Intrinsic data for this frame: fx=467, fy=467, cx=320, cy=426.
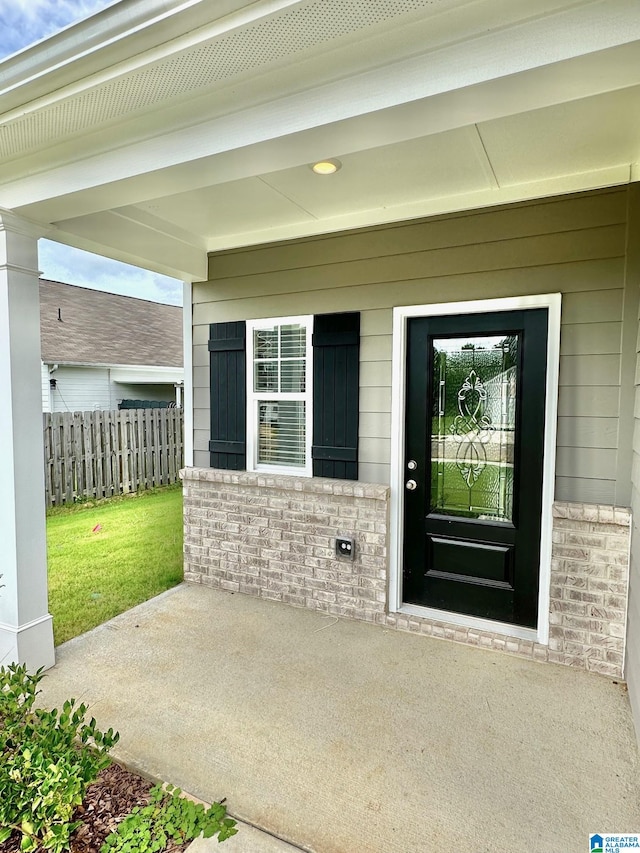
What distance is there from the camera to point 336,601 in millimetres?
3553

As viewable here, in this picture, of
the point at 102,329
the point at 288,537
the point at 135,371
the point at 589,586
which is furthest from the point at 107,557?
the point at 102,329

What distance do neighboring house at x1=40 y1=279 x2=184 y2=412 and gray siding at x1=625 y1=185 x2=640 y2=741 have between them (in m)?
8.36

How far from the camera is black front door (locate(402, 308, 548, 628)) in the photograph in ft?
9.79

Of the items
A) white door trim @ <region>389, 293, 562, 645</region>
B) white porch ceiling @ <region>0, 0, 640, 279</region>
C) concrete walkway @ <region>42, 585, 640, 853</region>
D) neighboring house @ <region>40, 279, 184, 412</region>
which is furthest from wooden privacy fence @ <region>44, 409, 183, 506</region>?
white door trim @ <region>389, 293, 562, 645</region>

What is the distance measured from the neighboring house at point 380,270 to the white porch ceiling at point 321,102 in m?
0.01

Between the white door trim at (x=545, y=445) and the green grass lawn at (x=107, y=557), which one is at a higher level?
the white door trim at (x=545, y=445)

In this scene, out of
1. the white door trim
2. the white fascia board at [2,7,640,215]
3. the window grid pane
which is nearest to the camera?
the white fascia board at [2,7,640,215]

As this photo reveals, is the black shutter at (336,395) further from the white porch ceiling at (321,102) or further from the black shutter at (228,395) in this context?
the white porch ceiling at (321,102)

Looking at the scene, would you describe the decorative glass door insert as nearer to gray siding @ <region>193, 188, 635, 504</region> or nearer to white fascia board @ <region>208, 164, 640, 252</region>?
gray siding @ <region>193, 188, 635, 504</region>

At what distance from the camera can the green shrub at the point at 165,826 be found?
161 centimetres

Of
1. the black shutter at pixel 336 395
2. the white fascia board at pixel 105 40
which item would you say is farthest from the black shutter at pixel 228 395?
the white fascia board at pixel 105 40

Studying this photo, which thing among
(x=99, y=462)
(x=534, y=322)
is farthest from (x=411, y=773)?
(x=99, y=462)

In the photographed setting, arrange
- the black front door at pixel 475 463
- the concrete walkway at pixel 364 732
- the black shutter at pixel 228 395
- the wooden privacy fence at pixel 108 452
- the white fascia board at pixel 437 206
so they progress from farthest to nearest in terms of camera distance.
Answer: the wooden privacy fence at pixel 108 452, the black shutter at pixel 228 395, the black front door at pixel 475 463, the white fascia board at pixel 437 206, the concrete walkway at pixel 364 732

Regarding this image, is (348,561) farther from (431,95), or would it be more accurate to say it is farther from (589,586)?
(431,95)
